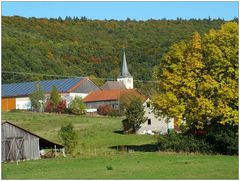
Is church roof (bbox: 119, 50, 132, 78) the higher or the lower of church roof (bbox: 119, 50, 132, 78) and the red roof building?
the higher

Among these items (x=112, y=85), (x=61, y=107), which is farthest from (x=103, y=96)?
(x=112, y=85)

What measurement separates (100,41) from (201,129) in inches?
4594

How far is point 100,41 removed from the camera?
6063 inches

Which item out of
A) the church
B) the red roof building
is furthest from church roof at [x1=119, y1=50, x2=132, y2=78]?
the red roof building

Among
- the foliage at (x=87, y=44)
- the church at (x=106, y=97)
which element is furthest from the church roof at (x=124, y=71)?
the church at (x=106, y=97)

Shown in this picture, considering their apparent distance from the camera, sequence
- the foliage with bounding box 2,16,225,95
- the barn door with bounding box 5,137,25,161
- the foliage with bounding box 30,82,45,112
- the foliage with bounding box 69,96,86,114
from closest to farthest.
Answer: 1. the barn door with bounding box 5,137,25,161
2. the foliage with bounding box 69,96,86,114
3. the foliage with bounding box 30,82,45,112
4. the foliage with bounding box 2,16,225,95

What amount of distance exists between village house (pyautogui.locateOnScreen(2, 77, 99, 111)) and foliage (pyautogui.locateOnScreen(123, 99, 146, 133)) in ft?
135

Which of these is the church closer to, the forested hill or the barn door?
the forested hill

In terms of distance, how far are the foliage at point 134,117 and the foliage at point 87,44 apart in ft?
129

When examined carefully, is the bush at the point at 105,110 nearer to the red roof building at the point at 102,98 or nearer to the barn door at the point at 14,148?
the red roof building at the point at 102,98

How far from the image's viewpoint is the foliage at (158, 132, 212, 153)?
37.8 meters

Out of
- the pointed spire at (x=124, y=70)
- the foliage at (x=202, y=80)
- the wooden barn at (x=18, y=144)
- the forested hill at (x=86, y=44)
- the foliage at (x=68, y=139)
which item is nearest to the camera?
the foliage at (x=202, y=80)

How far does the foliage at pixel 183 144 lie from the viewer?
124ft

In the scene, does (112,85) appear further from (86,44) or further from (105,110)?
(105,110)
